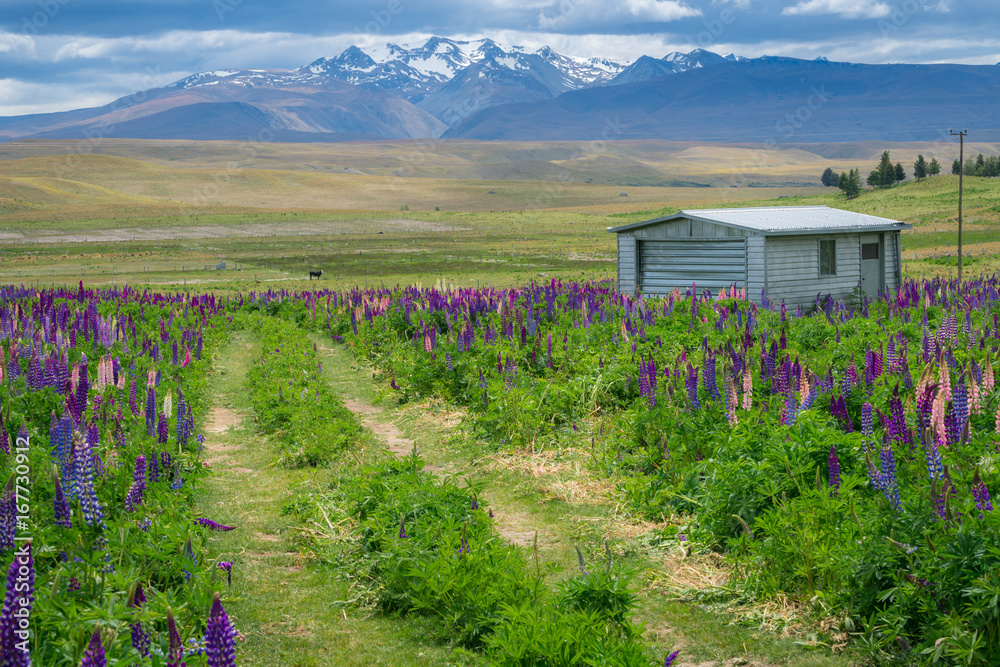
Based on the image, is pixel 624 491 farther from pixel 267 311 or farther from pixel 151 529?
pixel 267 311

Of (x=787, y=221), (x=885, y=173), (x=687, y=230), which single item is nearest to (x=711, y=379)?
(x=687, y=230)

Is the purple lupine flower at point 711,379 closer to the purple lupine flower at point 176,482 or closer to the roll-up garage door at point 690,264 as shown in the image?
the purple lupine flower at point 176,482

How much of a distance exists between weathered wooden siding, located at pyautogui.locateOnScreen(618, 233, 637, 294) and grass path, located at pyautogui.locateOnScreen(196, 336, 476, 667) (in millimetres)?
17422

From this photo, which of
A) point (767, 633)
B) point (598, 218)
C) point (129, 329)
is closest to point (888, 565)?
point (767, 633)

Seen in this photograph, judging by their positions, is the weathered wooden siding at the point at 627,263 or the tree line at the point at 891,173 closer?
the weathered wooden siding at the point at 627,263

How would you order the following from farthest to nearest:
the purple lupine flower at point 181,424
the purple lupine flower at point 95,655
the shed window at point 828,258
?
the shed window at point 828,258
the purple lupine flower at point 181,424
the purple lupine flower at point 95,655

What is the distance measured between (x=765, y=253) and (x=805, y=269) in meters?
1.82

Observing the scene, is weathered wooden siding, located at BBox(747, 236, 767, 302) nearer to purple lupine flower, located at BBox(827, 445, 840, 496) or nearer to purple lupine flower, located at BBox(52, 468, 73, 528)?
purple lupine flower, located at BBox(827, 445, 840, 496)

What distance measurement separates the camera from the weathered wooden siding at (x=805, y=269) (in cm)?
2442

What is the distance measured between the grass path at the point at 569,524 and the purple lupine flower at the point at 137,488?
346 centimetres

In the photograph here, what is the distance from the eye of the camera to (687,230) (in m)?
26.2

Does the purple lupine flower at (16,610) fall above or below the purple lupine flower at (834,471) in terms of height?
above

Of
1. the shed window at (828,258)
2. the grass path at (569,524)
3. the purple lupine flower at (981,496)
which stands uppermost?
the shed window at (828,258)

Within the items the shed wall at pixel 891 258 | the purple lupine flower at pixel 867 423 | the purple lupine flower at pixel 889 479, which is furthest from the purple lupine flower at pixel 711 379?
the shed wall at pixel 891 258
